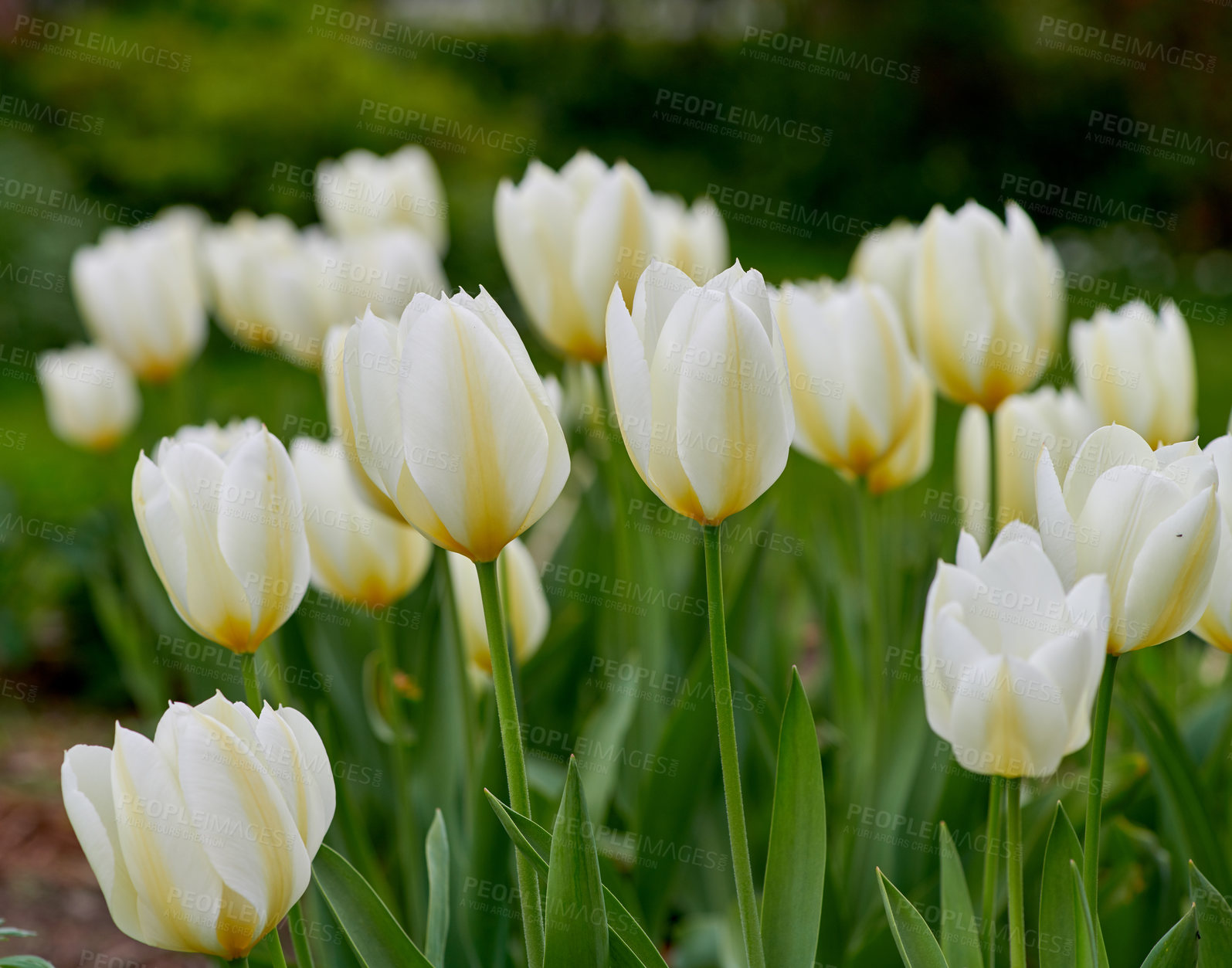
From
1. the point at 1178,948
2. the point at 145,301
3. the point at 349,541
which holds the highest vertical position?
the point at 145,301

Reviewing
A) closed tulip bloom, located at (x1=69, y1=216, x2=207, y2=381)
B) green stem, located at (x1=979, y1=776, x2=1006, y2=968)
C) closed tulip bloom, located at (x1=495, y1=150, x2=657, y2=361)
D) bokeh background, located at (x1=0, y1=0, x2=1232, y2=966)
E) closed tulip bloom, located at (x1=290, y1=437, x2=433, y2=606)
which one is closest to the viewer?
green stem, located at (x1=979, y1=776, x2=1006, y2=968)

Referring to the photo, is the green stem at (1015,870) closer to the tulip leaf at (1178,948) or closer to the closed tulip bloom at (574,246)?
the tulip leaf at (1178,948)

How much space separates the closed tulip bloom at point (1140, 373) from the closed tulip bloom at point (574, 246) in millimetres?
685

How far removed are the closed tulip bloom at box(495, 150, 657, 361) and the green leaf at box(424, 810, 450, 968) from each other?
0.86m

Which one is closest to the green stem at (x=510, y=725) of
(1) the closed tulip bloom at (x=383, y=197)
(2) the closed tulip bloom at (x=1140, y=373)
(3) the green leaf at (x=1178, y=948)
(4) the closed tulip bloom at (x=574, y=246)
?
(3) the green leaf at (x=1178, y=948)

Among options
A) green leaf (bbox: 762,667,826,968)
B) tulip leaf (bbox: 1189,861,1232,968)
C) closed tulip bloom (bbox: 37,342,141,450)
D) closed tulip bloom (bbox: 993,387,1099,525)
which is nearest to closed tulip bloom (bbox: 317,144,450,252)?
closed tulip bloom (bbox: 37,342,141,450)

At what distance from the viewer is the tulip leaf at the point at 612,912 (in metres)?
1.08

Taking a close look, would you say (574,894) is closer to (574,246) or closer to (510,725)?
(510,725)

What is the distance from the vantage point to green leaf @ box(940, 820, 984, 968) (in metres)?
1.20

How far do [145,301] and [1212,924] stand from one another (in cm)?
246

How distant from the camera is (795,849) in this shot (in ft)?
3.88

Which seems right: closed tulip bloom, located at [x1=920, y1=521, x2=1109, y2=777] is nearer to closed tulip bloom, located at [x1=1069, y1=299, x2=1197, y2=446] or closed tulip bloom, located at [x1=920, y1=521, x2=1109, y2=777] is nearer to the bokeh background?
the bokeh background

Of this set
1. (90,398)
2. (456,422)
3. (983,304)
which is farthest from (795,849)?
(90,398)

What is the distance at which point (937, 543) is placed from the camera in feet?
7.29
